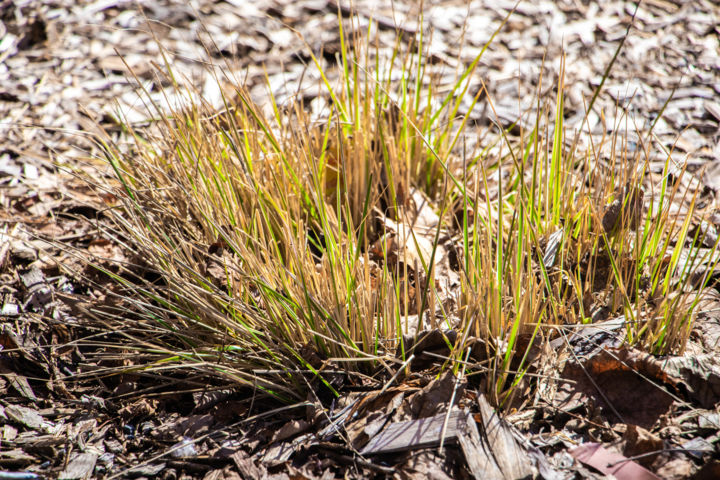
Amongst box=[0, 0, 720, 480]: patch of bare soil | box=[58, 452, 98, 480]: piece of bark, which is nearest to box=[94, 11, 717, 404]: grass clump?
box=[0, 0, 720, 480]: patch of bare soil

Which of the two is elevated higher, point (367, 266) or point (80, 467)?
point (367, 266)

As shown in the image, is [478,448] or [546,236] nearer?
[478,448]

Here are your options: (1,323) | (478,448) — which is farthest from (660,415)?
(1,323)

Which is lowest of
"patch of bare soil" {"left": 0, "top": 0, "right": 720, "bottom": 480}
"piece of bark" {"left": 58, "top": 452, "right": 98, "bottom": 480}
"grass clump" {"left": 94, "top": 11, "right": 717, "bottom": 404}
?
"piece of bark" {"left": 58, "top": 452, "right": 98, "bottom": 480}

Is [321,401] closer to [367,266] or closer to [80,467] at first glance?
[367,266]

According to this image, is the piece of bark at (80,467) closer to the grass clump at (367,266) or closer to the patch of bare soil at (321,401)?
→ the patch of bare soil at (321,401)

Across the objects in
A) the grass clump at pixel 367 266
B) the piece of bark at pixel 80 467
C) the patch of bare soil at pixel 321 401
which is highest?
the grass clump at pixel 367 266

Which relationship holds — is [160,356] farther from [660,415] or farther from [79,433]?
[660,415]

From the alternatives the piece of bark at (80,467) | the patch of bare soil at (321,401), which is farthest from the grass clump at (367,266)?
the piece of bark at (80,467)

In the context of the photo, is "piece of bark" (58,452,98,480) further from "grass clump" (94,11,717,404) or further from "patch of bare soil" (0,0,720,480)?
"grass clump" (94,11,717,404)

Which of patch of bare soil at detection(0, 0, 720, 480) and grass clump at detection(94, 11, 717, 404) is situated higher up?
grass clump at detection(94, 11, 717, 404)

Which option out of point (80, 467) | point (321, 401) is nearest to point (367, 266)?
point (321, 401)
